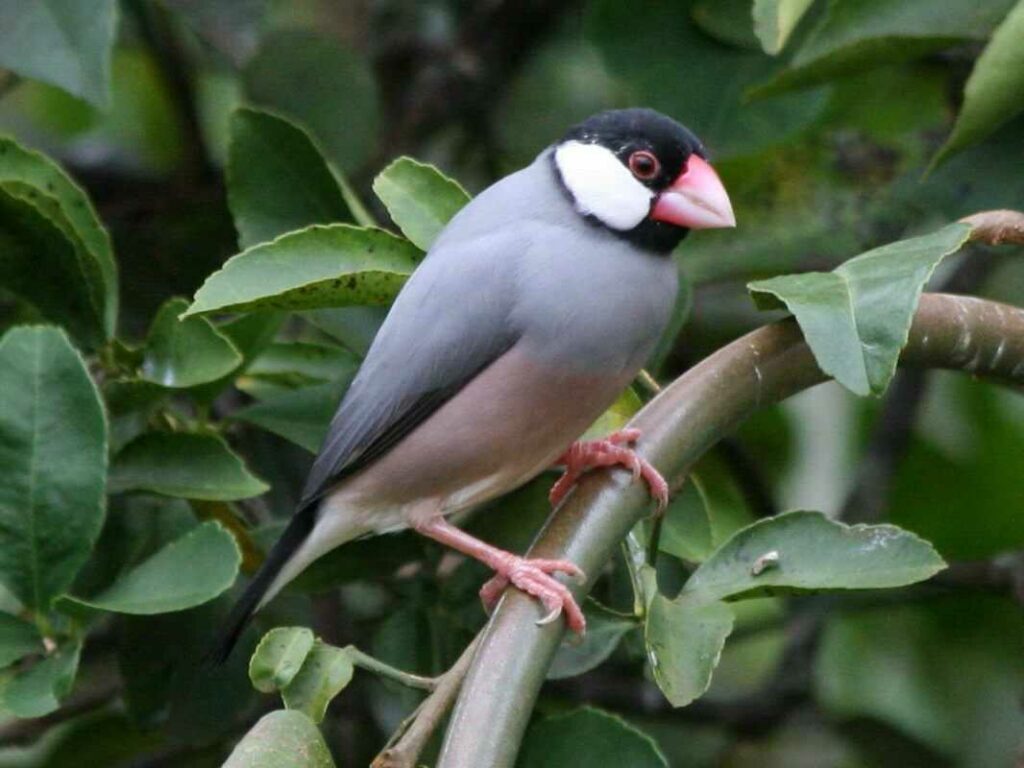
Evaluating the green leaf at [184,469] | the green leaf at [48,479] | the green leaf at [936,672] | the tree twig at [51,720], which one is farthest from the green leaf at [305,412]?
the green leaf at [936,672]

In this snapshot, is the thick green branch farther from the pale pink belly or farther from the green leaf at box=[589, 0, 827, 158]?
the green leaf at box=[589, 0, 827, 158]

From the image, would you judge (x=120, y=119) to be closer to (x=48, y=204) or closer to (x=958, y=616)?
(x=48, y=204)

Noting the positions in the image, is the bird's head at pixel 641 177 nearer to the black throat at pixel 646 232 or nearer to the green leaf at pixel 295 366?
the black throat at pixel 646 232

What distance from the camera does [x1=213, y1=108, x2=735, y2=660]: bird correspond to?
141cm

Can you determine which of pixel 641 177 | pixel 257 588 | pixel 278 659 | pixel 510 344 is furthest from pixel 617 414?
pixel 278 659

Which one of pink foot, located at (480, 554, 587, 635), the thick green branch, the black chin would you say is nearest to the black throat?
the black chin

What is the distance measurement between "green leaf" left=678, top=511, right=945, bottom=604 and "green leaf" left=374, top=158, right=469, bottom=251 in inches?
15.1

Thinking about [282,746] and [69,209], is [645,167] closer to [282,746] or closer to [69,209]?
A: [69,209]

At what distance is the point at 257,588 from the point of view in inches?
54.5

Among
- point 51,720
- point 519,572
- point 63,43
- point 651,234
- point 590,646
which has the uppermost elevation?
point 63,43

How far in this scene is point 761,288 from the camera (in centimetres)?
111

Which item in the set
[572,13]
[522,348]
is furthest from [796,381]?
[572,13]

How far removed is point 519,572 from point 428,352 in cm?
42

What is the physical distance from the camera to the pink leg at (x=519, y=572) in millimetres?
970
